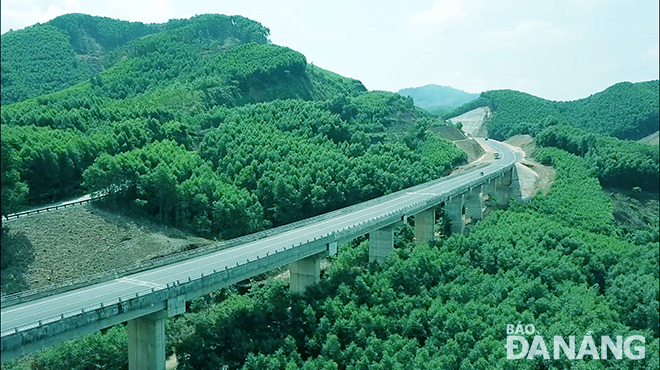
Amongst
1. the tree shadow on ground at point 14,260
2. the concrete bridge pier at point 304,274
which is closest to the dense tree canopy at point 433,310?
the concrete bridge pier at point 304,274

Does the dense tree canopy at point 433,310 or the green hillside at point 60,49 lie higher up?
the green hillside at point 60,49

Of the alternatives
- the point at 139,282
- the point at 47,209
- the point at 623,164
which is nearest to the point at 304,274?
the point at 139,282

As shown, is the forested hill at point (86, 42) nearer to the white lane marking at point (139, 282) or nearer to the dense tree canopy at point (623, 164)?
the white lane marking at point (139, 282)

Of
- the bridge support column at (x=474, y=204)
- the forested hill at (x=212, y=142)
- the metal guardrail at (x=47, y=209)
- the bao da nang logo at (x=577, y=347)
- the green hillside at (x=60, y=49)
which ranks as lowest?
the bao da nang logo at (x=577, y=347)

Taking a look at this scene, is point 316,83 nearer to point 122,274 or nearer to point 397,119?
point 397,119

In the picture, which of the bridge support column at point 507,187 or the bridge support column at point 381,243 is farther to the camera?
the bridge support column at point 507,187

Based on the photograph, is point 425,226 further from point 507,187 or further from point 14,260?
point 14,260

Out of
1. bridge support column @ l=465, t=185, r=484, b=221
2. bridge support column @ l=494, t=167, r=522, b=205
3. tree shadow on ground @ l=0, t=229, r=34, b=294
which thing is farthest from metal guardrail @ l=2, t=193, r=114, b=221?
bridge support column @ l=494, t=167, r=522, b=205
